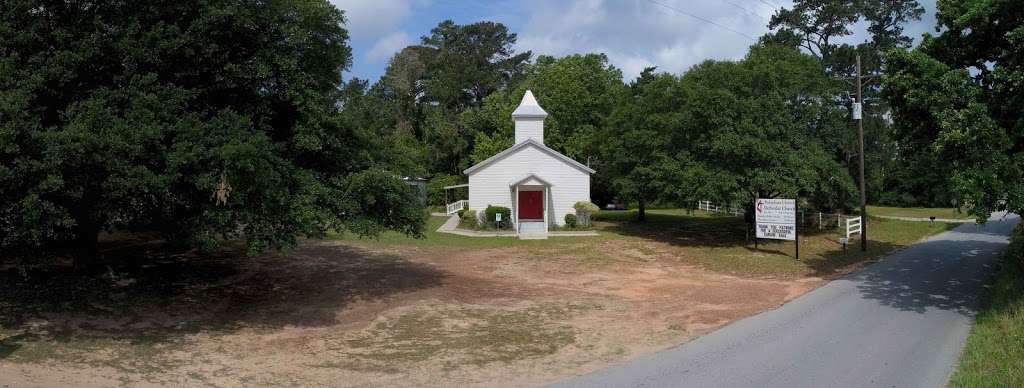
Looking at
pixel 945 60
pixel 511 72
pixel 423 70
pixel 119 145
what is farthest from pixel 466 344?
pixel 511 72

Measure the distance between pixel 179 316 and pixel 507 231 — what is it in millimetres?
19983

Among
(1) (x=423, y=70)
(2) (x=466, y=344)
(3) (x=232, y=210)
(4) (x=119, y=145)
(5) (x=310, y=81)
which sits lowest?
(2) (x=466, y=344)

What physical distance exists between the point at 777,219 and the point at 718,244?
16.7 feet

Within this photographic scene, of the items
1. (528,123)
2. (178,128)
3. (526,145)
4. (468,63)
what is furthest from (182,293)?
(468,63)

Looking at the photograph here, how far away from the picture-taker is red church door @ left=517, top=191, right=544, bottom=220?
33.8 m

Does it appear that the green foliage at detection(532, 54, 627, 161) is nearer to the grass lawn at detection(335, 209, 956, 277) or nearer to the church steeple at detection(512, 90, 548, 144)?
the church steeple at detection(512, 90, 548, 144)

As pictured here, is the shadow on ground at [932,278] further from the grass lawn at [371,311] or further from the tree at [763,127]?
the tree at [763,127]

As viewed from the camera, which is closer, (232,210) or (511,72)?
(232,210)

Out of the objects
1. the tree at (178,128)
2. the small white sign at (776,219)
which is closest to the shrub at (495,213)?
the small white sign at (776,219)

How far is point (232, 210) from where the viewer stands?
11.1m

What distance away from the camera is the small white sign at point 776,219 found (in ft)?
71.5

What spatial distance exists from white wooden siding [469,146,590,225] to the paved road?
18918mm

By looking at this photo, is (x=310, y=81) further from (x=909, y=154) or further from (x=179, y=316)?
(x=909, y=154)

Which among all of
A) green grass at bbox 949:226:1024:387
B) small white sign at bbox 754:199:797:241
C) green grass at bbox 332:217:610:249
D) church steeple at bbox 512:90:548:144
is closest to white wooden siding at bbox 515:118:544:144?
church steeple at bbox 512:90:548:144
